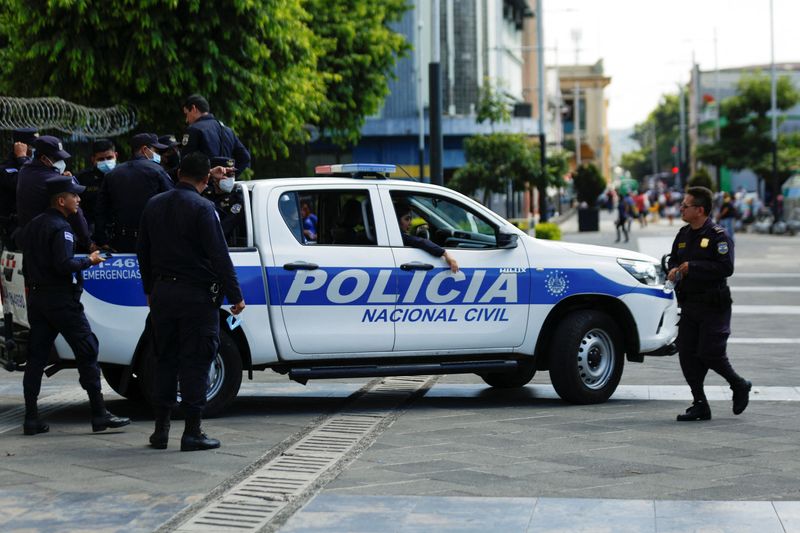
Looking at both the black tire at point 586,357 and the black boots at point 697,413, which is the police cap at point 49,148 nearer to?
the black tire at point 586,357

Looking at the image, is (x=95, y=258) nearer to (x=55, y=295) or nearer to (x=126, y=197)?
(x=55, y=295)

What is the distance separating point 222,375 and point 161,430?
1197mm

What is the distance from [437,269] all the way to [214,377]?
1804 mm

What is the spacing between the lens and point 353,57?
3425 centimetres

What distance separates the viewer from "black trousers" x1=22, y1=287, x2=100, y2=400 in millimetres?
9039

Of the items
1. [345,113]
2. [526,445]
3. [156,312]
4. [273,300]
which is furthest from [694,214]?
[345,113]

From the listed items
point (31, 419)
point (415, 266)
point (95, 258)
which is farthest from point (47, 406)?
point (415, 266)

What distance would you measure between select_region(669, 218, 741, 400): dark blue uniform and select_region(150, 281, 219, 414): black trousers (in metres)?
3.35

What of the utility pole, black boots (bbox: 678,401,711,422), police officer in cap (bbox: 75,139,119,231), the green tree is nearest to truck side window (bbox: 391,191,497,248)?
black boots (bbox: 678,401,711,422)

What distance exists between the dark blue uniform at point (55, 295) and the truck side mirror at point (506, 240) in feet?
9.97

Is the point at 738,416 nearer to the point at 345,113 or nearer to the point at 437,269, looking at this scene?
the point at 437,269

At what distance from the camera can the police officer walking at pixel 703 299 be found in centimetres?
945

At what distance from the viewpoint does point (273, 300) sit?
32.1 feet

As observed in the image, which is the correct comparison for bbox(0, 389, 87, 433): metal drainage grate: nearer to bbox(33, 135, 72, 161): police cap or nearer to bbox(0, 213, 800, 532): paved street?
bbox(0, 213, 800, 532): paved street
